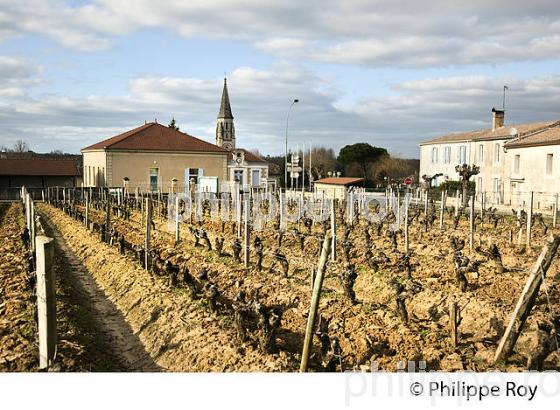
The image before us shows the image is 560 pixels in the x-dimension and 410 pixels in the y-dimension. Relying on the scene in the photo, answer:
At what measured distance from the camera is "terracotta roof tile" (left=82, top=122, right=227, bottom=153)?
4428 cm

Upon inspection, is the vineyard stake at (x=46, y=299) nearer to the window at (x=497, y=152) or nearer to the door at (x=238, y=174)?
the window at (x=497, y=152)

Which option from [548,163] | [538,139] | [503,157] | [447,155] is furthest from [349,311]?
[447,155]

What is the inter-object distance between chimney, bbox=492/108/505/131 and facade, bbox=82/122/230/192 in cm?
2135

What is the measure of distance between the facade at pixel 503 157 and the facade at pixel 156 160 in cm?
1827

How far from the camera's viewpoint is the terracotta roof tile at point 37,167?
1837 inches

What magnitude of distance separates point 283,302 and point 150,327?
2.39 metres

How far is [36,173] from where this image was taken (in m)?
47.3

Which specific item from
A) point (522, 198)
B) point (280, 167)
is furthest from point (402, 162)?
point (522, 198)

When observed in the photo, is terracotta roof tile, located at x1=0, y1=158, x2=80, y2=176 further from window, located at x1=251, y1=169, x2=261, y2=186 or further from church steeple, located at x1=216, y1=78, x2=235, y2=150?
church steeple, located at x1=216, y1=78, x2=235, y2=150

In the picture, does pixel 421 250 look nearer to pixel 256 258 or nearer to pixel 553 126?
pixel 256 258

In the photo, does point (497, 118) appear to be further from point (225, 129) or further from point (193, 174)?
point (225, 129)

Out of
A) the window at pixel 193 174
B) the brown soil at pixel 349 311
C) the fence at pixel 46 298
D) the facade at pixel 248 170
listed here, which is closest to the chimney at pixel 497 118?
the facade at pixel 248 170

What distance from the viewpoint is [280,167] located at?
226 feet

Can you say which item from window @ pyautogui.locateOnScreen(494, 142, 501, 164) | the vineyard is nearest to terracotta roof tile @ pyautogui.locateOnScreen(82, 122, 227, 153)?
window @ pyautogui.locateOnScreen(494, 142, 501, 164)
